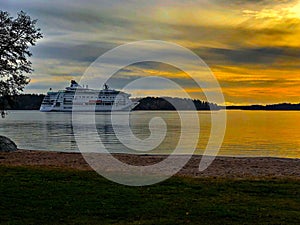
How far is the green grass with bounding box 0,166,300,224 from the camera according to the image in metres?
8.65

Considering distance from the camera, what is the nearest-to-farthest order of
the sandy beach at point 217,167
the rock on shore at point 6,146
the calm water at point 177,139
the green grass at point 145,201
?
1. the green grass at point 145,201
2. the sandy beach at point 217,167
3. the rock on shore at point 6,146
4. the calm water at point 177,139

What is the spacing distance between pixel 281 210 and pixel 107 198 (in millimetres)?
4006

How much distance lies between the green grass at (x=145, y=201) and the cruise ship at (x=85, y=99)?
4408 inches

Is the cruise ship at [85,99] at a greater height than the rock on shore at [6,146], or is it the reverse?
the cruise ship at [85,99]

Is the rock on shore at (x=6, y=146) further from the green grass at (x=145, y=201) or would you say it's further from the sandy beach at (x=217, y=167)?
the green grass at (x=145, y=201)

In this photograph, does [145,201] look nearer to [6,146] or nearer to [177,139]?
[6,146]

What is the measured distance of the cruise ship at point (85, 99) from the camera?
12744cm

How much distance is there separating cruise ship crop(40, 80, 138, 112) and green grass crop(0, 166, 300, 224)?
111971 millimetres

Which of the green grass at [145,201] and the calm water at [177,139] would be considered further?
the calm water at [177,139]

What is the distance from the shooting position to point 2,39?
22.1 metres

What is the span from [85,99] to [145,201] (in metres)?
121

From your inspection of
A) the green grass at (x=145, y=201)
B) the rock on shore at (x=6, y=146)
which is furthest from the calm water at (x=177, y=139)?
the green grass at (x=145, y=201)

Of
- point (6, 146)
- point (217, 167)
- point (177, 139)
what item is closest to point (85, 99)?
point (177, 139)

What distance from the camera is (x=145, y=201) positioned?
10305 millimetres
